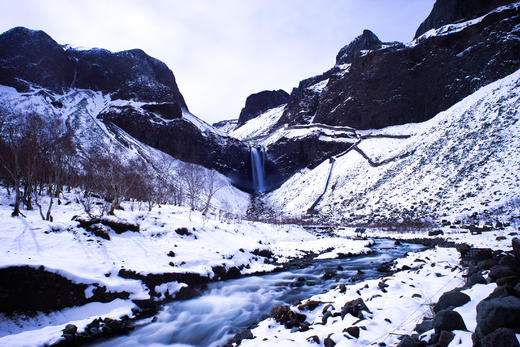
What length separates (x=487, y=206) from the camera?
2792 centimetres

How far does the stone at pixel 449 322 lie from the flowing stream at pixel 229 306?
776cm

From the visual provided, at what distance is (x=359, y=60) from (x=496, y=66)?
40.9 meters

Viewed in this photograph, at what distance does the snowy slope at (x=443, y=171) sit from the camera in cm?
3139

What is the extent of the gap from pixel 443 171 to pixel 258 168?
64.5 metres

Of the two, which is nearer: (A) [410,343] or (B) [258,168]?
(A) [410,343]

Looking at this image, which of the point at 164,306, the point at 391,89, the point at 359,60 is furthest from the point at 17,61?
the point at 391,89

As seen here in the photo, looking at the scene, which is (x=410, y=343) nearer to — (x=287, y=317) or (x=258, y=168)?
(x=287, y=317)

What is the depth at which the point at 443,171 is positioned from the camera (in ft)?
130

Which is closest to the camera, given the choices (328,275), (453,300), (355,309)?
(453,300)

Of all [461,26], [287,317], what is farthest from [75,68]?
[461,26]

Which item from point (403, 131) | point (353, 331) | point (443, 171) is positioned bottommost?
point (353, 331)

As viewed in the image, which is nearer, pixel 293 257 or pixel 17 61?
pixel 293 257

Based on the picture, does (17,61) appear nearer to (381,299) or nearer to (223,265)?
(223,265)

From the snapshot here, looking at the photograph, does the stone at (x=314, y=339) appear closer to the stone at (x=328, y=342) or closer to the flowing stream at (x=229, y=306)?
the stone at (x=328, y=342)
